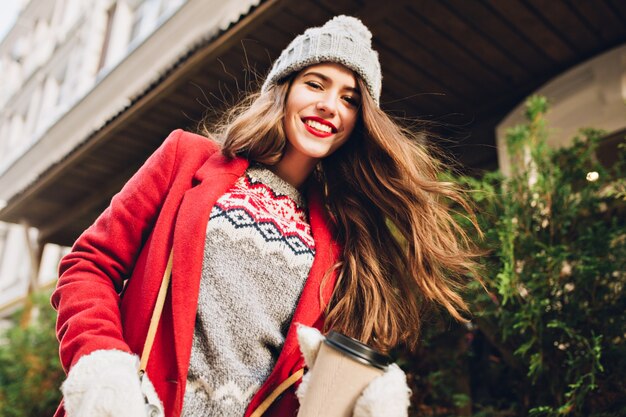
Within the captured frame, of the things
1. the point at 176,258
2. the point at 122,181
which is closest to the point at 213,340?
the point at 176,258

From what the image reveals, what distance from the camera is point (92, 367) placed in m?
1.26

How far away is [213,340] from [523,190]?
209cm

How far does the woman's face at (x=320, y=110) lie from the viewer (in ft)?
6.46

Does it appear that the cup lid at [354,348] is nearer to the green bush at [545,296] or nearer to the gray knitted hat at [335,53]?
the gray knitted hat at [335,53]

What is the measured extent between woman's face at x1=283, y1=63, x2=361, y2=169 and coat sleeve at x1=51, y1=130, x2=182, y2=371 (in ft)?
1.41

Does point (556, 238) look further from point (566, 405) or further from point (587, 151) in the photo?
point (566, 405)

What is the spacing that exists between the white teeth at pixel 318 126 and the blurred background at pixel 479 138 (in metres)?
0.60

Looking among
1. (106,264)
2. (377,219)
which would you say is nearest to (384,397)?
(106,264)

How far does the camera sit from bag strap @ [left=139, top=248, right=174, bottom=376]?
145 centimetres

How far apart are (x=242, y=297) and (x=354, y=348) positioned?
506 mm

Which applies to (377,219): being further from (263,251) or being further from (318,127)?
(263,251)

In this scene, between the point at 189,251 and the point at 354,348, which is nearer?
the point at 354,348

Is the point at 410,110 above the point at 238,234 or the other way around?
above

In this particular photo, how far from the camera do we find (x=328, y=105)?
1.95m
